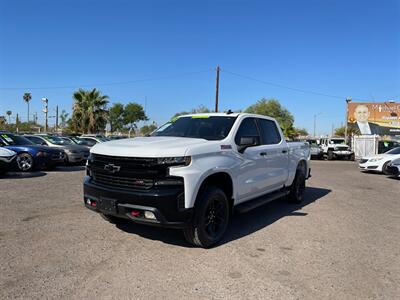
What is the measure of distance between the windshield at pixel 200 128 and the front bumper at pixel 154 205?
136 centimetres

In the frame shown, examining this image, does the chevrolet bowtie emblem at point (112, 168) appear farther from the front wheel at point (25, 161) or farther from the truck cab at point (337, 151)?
the truck cab at point (337, 151)

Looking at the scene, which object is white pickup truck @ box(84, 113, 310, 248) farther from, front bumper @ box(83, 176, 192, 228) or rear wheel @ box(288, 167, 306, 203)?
rear wheel @ box(288, 167, 306, 203)

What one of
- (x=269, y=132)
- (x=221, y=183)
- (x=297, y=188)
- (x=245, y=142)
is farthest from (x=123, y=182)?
(x=297, y=188)

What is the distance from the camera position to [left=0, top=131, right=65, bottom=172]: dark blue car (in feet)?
40.4

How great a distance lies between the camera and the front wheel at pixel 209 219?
442 centimetres

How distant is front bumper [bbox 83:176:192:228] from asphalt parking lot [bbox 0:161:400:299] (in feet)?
1.59

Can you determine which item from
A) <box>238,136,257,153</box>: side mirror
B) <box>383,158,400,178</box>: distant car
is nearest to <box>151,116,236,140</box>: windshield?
<box>238,136,257,153</box>: side mirror

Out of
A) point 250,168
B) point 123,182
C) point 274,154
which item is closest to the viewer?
point 123,182

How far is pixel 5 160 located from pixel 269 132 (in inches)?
334

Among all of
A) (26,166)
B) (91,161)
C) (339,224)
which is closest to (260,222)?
(339,224)

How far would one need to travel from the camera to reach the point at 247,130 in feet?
18.9

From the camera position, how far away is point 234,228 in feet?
18.6

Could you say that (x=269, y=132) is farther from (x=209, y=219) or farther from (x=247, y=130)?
(x=209, y=219)

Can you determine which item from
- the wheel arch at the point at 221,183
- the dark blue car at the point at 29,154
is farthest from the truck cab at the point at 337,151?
the wheel arch at the point at 221,183
